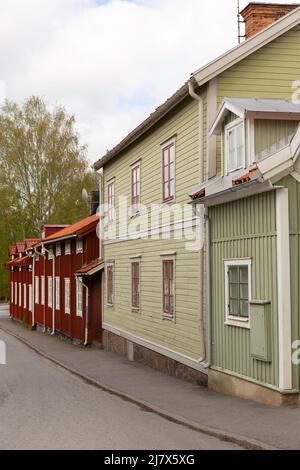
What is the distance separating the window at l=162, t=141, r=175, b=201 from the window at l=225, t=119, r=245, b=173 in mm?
3514

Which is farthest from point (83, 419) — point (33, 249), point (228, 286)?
point (33, 249)

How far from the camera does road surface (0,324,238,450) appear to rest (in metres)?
8.87

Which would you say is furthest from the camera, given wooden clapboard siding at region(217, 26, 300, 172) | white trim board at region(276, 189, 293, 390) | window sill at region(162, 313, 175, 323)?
window sill at region(162, 313, 175, 323)

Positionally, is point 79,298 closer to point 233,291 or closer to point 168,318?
point 168,318

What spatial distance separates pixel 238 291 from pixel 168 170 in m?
5.17

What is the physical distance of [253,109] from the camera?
11984 mm

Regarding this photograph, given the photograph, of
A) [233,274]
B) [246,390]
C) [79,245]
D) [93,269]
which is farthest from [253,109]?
[79,245]

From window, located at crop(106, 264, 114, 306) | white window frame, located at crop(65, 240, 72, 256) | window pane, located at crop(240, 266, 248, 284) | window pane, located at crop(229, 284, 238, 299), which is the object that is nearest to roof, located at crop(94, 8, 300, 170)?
window pane, located at crop(240, 266, 248, 284)

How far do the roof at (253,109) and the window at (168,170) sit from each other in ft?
10.5

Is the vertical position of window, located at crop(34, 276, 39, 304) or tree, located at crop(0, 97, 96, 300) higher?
tree, located at crop(0, 97, 96, 300)

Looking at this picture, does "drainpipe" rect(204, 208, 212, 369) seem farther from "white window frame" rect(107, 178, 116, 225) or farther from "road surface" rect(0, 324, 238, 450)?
"white window frame" rect(107, 178, 116, 225)

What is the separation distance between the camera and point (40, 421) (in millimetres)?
10703

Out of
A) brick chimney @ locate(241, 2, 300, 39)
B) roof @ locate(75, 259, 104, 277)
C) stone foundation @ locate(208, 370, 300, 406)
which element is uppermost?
brick chimney @ locate(241, 2, 300, 39)
